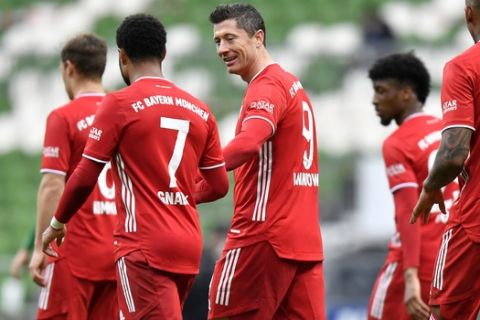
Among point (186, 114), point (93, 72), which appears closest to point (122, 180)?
point (186, 114)

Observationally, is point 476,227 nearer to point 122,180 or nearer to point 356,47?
point 122,180

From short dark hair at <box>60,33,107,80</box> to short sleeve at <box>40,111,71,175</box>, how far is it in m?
0.58

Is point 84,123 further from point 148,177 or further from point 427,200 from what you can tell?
point 427,200

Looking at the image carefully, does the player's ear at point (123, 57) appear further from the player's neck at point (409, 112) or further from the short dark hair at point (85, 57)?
the player's neck at point (409, 112)

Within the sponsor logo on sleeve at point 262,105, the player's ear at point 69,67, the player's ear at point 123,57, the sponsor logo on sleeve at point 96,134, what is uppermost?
the player's ear at point 69,67

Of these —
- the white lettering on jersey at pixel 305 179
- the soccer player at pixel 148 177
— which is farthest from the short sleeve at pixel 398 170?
the soccer player at pixel 148 177

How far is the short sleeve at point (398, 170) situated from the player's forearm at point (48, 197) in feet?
7.65

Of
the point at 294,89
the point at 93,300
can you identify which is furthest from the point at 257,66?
the point at 93,300

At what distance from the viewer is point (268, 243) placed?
6750 millimetres

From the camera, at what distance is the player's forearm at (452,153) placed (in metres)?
6.01

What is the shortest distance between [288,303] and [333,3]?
12.9 m

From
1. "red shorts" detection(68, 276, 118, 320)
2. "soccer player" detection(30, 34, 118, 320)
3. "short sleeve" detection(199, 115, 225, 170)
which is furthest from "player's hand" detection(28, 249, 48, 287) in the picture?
"short sleeve" detection(199, 115, 225, 170)

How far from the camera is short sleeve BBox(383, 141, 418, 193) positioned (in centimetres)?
787

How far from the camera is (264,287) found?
674cm
